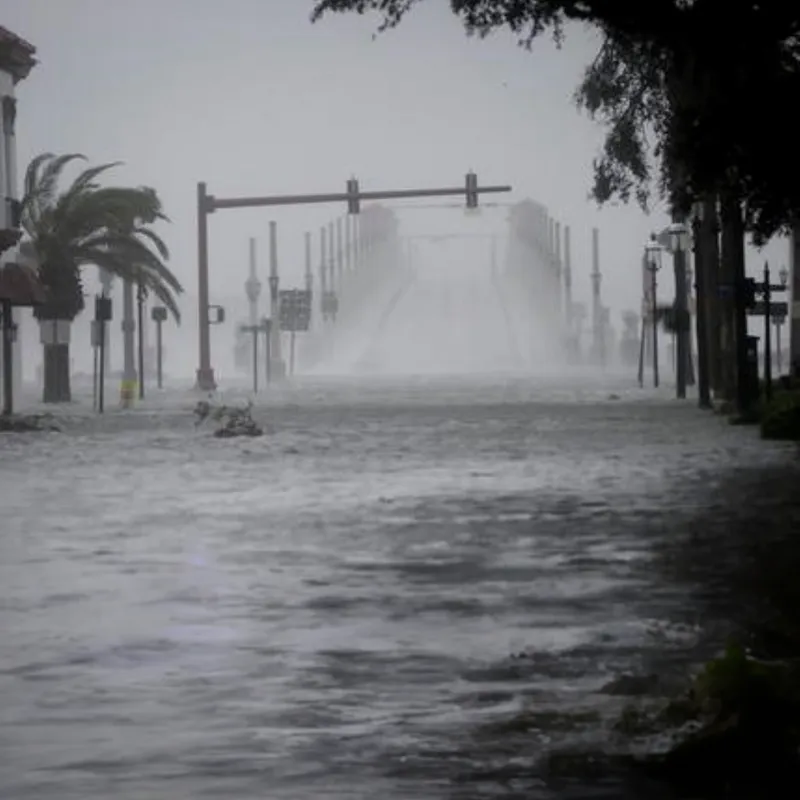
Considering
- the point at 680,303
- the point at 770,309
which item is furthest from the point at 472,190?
the point at 770,309

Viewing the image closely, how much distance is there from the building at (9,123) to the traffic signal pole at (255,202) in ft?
42.3

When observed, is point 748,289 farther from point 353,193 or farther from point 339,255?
point 339,255

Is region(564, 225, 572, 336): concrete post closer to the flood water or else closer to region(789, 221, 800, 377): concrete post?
region(789, 221, 800, 377): concrete post

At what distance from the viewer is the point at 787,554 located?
1681cm

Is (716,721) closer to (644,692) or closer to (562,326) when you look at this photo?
(644,692)

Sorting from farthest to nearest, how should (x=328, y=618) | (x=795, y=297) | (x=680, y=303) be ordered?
(x=680, y=303) < (x=795, y=297) < (x=328, y=618)

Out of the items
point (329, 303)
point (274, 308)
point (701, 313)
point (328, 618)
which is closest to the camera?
point (328, 618)

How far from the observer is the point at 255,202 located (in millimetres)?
76750

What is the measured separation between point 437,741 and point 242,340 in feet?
486

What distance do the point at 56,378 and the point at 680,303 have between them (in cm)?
1598

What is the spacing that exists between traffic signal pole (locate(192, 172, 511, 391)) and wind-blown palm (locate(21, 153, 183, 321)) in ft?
25.3

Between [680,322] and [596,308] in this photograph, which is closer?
[680,322]

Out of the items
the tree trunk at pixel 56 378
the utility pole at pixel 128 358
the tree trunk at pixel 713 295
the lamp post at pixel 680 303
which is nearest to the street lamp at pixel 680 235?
the lamp post at pixel 680 303

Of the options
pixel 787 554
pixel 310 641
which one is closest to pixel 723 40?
pixel 787 554
